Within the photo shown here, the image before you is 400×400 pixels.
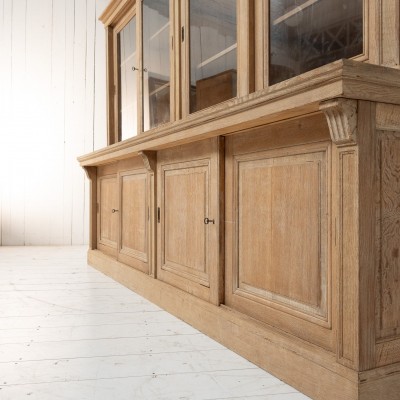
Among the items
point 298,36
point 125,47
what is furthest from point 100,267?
point 298,36

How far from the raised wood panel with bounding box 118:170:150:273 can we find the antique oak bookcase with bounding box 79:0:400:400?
5 cm

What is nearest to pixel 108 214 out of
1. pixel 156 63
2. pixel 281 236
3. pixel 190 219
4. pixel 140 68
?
pixel 140 68

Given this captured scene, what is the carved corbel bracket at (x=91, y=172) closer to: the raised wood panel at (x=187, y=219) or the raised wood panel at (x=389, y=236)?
the raised wood panel at (x=187, y=219)

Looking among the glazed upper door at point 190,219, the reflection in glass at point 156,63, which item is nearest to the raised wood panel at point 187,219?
the glazed upper door at point 190,219

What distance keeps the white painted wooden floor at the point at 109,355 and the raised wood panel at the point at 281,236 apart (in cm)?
19

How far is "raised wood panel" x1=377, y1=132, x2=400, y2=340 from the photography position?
3.52 feet

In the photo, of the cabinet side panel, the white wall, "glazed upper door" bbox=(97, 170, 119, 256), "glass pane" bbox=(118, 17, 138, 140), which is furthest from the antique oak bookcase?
the white wall

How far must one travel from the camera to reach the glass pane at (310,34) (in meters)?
1.17

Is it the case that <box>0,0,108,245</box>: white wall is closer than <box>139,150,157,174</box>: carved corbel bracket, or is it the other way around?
<box>139,150,157,174</box>: carved corbel bracket

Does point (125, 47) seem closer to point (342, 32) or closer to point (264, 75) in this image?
point (264, 75)

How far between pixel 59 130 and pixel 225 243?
333cm

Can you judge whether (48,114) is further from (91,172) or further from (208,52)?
(208,52)

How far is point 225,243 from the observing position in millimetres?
1613

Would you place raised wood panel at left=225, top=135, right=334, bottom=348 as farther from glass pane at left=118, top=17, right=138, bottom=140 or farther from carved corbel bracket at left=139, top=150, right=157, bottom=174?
glass pane at left=118, top=17, right=138, bottom=140
